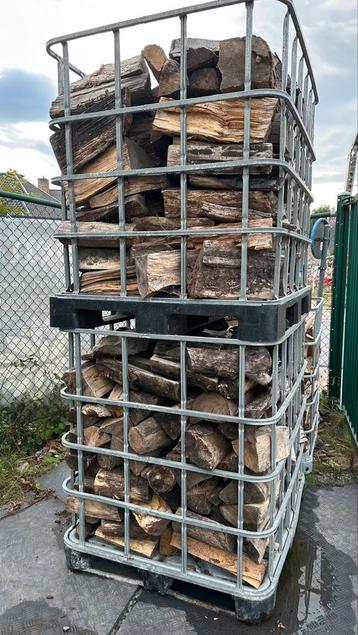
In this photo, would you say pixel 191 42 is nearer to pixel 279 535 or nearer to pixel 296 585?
pixel 279 535

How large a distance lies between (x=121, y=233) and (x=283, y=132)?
2.64ft

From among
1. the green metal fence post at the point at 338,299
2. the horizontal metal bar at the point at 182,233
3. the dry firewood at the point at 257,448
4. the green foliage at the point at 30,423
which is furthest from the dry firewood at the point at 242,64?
the green foliage at the point at 30,423

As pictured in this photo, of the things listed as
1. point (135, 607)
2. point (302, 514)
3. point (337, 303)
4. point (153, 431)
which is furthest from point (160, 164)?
point (337, 303)

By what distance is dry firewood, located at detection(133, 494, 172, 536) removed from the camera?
6.83 ft

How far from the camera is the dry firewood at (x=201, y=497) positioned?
201 centimetres

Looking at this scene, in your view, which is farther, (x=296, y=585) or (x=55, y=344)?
(x=55, y=344)

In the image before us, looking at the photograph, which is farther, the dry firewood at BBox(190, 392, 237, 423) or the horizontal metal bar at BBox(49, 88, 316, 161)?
the dry firewood at BBox(190, 392, 237, 423)

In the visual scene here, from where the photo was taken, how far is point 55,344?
4.41 meters

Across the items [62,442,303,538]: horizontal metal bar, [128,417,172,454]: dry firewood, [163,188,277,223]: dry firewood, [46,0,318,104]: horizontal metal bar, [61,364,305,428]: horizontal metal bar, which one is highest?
[46,0,318,104]: horizontal metal bar

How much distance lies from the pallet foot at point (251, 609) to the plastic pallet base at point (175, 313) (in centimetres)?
121

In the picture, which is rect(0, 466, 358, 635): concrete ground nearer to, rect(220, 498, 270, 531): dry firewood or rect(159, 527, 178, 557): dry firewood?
rect(159, 527, 178, 557): dry firewood

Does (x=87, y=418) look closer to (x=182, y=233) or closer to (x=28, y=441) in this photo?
(x=182, y=233)

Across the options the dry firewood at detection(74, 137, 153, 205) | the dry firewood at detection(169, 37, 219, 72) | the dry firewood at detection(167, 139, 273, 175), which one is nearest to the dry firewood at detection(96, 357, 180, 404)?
the dry firewood at detection(74, 137, 153, 205)

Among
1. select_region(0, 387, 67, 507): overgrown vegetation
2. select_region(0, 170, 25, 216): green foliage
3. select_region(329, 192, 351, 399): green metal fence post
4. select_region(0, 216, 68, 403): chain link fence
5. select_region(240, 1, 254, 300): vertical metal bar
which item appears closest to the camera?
select_region(240, 1, 254, 300): vertical metal bar
